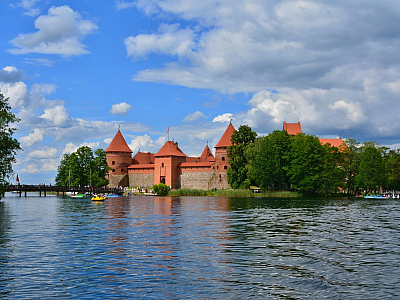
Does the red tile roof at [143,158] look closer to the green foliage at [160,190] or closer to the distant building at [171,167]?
the distant building at [171,167]

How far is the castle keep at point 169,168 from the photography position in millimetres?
86500

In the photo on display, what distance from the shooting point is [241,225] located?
24.1 meters

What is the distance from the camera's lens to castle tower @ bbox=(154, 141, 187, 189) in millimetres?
94375

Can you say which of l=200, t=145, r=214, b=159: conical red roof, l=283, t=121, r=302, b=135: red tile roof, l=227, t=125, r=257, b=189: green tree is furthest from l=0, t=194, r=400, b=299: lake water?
l=200, t=145, r=214, b=159: conical red roof

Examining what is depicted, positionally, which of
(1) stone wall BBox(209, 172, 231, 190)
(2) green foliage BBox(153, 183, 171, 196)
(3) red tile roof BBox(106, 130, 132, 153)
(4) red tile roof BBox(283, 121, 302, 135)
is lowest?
(2) green foliage BBox(153, 183, 171, 196)

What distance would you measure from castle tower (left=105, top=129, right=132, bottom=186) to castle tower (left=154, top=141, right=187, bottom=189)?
977 cm

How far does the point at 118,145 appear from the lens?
341ft

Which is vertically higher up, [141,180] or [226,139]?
[226,139]

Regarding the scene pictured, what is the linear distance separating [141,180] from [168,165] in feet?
32.6

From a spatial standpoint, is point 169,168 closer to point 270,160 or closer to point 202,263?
point 270,160

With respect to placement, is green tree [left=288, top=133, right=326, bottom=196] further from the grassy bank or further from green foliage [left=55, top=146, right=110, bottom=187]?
green foliage [left=55, top=146, right=110, bottom=187]

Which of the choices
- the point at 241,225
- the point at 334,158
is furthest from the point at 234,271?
the point at 334,158

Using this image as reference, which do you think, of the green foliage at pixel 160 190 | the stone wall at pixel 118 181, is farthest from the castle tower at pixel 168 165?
the green foliage at pixel 160 190

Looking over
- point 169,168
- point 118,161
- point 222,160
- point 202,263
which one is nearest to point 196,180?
point 169,168
